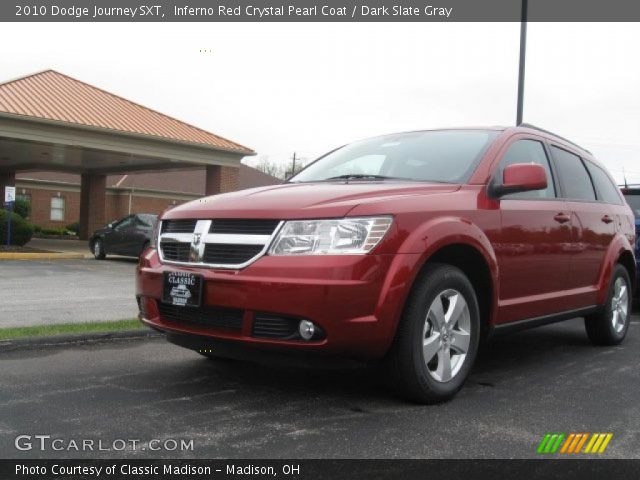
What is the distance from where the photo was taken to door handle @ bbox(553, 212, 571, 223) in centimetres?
526

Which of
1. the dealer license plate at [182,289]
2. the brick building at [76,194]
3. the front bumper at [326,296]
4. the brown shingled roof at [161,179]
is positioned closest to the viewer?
the front bumper at [326,296]

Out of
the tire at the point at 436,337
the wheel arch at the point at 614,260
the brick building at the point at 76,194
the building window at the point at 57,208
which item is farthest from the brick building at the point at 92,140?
the tire at the point at 436,337

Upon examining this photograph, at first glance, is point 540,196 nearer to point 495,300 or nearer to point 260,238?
point 495,300

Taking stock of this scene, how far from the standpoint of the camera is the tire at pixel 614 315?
6.27 meters

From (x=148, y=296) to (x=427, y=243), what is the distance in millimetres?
1832

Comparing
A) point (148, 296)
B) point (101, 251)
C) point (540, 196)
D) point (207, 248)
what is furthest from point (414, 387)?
point (101, 251)

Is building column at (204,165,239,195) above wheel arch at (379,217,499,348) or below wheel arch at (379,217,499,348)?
above

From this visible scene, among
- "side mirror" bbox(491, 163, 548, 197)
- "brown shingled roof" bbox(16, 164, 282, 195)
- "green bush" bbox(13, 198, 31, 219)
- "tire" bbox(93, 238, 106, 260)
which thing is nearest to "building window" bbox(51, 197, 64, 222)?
"brown shingled roof" bbox(16, 164, 282, 195)

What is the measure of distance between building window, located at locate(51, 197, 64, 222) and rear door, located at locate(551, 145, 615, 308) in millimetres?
37819

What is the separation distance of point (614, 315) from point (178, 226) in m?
4.39

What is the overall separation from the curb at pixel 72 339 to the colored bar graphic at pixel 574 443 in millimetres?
3989

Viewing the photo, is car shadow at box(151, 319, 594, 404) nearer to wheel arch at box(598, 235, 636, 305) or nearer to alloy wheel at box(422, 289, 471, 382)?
alloy wheel at box(422, 289, 471, 382)

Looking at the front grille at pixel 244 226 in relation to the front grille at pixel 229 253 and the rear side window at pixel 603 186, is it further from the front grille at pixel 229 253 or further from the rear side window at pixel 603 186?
the rear side window at pixel 603 186
